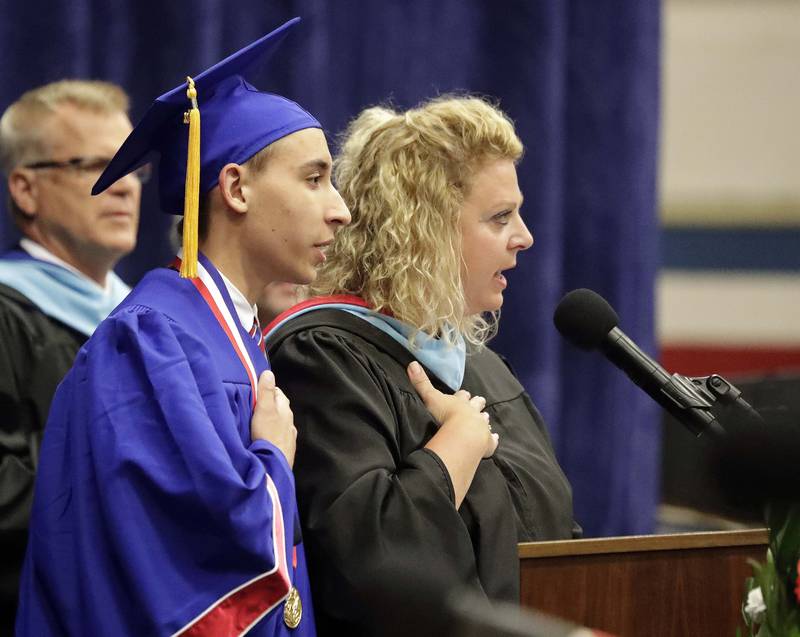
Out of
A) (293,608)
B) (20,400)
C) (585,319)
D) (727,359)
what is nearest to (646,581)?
(585,319)

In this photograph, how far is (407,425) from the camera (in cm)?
215

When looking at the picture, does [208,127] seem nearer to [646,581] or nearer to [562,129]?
[646,581]

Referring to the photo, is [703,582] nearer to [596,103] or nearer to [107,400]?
[107,400]

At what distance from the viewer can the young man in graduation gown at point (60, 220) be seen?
296 centimetres

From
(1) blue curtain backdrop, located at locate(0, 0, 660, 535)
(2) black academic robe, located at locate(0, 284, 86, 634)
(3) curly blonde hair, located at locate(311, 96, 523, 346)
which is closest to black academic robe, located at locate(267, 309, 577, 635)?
(3) curly blonde hair, located at locate(311, 96, 523, 346)

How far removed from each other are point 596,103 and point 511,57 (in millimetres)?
344

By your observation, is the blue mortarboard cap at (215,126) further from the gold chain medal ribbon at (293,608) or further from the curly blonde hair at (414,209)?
the gold chain medal ribbon at (293,608)

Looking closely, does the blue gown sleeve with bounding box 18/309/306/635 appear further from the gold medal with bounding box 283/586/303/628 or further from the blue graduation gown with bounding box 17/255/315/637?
the gold medal with bounding box 283/586/303/628

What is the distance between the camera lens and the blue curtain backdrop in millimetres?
4082

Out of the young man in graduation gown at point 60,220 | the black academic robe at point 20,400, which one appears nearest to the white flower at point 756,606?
the black academic robe at point 20,400

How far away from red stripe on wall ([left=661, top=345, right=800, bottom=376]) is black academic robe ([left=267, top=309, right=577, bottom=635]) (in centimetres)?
415

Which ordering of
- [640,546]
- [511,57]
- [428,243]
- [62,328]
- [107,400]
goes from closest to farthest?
1. [107,400]
2. [640,546]
3. [428,243]
4. [62,328]
5. [511,57]

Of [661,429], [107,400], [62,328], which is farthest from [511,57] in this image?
[107,400]

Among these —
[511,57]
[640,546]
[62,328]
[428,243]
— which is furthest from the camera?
[511,57]
